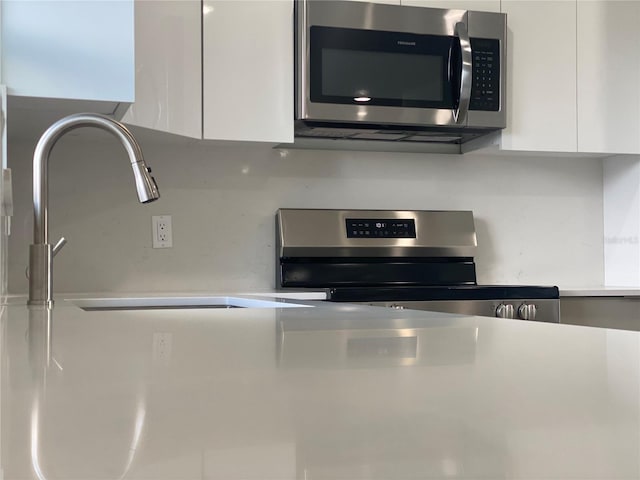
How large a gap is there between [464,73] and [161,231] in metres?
1.14

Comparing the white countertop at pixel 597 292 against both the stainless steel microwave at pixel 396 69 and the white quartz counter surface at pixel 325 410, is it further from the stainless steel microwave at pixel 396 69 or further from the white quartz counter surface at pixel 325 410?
the white quartz counter surface at pixel 325 410

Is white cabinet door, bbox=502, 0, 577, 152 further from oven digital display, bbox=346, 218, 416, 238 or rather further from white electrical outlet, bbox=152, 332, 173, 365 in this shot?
white electrical outlet, bbox=152, 332, 173, 365

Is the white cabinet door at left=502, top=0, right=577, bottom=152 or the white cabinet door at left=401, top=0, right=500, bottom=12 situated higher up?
the white cabinet door at left=401, top=0, right=500, bottom=12

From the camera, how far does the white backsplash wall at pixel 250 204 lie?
8.49ft

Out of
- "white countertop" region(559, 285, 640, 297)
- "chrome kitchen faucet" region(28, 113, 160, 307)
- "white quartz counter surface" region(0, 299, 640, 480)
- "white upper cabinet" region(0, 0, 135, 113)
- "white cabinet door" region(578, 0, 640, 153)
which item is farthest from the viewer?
"white cabinet door" region(578, 0, 640, 153)

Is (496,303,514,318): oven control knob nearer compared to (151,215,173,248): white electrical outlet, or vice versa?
(496,303,514,318): oven control knob

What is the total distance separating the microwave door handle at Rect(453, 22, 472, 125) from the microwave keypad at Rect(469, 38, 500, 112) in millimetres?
57

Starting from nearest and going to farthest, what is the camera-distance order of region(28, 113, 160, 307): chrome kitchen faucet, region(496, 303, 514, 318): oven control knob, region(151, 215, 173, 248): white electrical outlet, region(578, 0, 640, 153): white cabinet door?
region(28, 113, 160, 307): chrome kitchen faucet → region(496, 303, 514, 318): oven control knob → region(151, 215, 173, 248): white electrical outlet → region(578, 0, 640, 153): white cabinet door

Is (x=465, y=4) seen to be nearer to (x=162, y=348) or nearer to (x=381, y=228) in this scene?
(x=381, y=228)

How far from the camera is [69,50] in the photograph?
6.16 feet

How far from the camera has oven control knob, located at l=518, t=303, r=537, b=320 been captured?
7.83ft

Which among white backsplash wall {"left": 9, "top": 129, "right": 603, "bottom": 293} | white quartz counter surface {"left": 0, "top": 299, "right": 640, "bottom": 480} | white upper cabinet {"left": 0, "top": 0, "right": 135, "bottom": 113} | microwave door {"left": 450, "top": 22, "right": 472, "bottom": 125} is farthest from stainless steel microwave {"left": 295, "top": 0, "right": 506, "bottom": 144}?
white quartz counter surface {"left": 0, "top": 299, "right": 640, "bottom": 480}

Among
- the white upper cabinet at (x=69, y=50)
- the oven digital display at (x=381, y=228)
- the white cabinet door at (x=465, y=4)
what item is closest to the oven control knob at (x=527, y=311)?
the oven digital display at (x=381, y=228)

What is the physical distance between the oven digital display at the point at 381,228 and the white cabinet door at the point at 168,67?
0.65 meters
